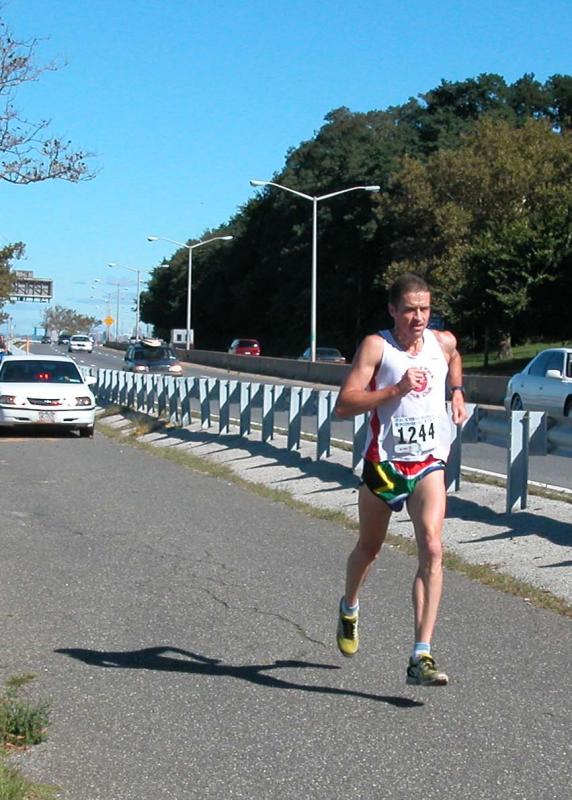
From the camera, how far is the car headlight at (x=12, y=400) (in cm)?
2208

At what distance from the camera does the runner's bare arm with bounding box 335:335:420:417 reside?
18.7ft

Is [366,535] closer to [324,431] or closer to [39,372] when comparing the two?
[324,431]

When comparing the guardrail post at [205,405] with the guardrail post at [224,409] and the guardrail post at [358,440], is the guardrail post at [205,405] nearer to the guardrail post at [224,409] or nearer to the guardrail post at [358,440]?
the guardrail post at [224,409]

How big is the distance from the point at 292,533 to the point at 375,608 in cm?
327

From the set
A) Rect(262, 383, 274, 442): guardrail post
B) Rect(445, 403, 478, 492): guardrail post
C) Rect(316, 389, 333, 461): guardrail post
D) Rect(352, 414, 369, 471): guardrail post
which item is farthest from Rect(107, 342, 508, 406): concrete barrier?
Rect(445, 403, 478, 492): guardrail post

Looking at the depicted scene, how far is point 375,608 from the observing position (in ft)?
26.1

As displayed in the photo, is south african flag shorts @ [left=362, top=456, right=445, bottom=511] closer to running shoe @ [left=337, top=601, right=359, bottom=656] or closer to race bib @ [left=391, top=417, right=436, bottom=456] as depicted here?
race bib @ [left=391, top=417, right=436, bottom=456]

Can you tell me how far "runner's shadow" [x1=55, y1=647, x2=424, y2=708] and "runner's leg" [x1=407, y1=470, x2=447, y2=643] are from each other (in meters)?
0.45

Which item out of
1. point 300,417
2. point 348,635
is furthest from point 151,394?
point 348,635

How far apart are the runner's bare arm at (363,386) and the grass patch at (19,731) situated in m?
1.93

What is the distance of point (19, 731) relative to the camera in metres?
5.34

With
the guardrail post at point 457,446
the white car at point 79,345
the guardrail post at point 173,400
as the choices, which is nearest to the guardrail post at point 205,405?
the guardrail post at point 173,400

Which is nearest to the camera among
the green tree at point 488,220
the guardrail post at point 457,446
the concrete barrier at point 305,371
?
the guardrail post at point 457,446

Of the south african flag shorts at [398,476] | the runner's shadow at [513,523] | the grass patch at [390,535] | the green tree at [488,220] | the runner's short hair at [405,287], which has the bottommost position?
the grass patch at [390,535]
